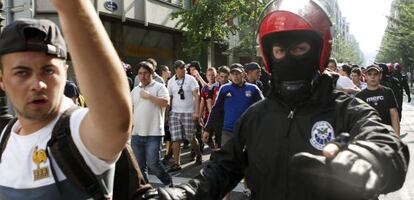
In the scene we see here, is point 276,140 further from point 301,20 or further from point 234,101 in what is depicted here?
point 234,101

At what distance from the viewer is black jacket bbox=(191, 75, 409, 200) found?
198 cm

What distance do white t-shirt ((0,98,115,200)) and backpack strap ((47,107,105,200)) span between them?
0.05 ft

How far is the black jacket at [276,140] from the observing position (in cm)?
198

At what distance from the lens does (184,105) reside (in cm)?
816

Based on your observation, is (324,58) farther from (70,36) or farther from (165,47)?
(165,47)

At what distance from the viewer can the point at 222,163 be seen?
2191 millimetres

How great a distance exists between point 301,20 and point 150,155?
167 inches

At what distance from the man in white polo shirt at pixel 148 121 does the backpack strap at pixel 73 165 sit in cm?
451

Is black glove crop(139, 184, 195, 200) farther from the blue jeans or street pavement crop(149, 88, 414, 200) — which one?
street pavement crop(149, 88, 414, 200)

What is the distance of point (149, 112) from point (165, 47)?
16.9 metres

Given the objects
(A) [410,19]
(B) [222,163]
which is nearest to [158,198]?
(B) [222,163]

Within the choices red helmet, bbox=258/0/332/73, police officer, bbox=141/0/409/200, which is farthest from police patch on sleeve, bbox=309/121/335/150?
red helmet, bbox=258/0/332/73

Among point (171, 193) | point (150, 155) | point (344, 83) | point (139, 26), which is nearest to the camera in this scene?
point (171, 193)

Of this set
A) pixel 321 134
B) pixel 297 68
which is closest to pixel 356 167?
pixel 321 134
